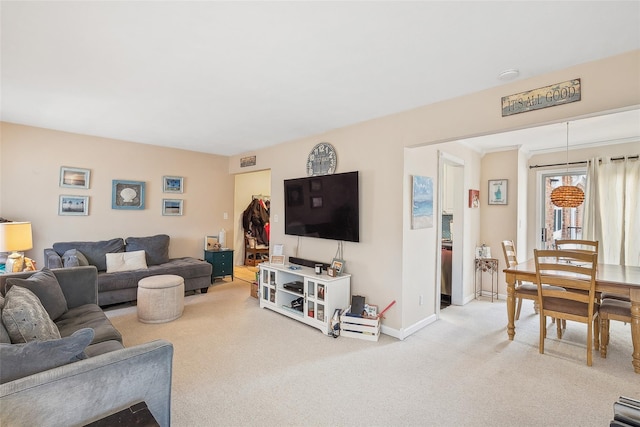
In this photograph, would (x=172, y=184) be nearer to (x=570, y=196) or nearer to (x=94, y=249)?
(x=94, y=249)

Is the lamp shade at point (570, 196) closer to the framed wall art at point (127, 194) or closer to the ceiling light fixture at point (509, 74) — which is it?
the ceiling light fixture at point (509, 74)

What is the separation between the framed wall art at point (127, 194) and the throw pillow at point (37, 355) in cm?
404

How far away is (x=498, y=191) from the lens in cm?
482

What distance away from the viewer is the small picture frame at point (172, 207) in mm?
5246

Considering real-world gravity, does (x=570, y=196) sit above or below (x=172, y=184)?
below

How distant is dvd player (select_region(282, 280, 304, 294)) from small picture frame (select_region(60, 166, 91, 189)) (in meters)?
3.44

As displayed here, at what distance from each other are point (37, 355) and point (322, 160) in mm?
3271

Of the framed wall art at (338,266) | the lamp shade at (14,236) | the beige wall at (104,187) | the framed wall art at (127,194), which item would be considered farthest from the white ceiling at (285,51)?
the framed wall art at (338,266)

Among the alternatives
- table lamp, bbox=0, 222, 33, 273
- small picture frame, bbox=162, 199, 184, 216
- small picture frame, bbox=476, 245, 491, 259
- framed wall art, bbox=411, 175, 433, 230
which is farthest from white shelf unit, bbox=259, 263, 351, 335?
table lamp, bbox=0, 222, 33, 273

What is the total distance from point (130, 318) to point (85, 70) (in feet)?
9.20

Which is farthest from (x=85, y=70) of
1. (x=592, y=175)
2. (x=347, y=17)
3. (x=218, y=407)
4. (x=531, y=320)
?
(x=592, y=175)

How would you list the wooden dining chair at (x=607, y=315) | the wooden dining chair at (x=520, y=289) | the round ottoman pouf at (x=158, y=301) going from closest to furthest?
the wooden dining chair at (x=607, y=315) < the wooden dining chair at (x=520, y=289) < the round ottoman pouf at (x=158, y=301)

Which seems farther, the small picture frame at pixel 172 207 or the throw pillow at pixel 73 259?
the small picture frame at pixel 172 207

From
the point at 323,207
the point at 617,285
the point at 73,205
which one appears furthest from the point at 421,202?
the point at 73,205
